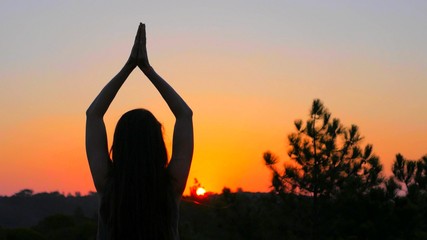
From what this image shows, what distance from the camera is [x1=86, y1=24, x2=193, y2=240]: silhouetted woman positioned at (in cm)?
245

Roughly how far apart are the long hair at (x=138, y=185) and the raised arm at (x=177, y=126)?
0.14 feet

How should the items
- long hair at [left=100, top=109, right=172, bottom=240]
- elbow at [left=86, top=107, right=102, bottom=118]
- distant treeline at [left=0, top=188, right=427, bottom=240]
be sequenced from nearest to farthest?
long hair at [left=100, top=109, right=172, bottom=240]
elbow at [left=86, top=107, right=102, bottom=118]
distant treeline at [left=0, top=188, right=427, bottom=240]

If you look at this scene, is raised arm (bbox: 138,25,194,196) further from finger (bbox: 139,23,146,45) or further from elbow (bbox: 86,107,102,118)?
elbow (bbox: 86,107,102,118)

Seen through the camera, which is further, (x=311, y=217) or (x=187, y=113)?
(x=311, y=217)

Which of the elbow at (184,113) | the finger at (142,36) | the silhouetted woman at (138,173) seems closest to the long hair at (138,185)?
the silhouetted woman at (138,173)

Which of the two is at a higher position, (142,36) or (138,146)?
(142,36)

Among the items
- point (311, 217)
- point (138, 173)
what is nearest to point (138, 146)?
point (138, 173)

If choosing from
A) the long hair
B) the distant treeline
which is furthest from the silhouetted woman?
the distant treeline

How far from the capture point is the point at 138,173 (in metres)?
2.46

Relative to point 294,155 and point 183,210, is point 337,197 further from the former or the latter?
point 183,210

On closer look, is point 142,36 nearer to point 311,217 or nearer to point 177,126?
point 177,126

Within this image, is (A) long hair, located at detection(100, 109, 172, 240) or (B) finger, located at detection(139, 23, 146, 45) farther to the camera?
(B) finger, located at detection(139, 23, 146, 45)

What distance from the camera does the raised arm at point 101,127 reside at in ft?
8.26

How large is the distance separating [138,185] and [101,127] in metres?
0.27
